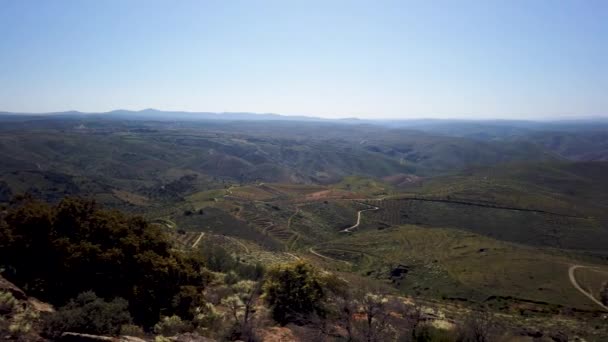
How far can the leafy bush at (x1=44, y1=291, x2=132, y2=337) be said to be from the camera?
12234mm

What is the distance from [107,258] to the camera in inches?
690

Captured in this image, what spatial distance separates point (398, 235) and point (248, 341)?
77.2 metres

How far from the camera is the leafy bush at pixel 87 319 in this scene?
12234 millimetres

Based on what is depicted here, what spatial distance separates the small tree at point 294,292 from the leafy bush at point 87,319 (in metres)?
8.65

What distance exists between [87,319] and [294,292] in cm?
1111

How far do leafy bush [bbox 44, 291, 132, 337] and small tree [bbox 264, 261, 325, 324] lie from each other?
8.65m

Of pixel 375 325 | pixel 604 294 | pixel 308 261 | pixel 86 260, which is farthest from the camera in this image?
pixel 604 294

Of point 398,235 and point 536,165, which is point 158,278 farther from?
point 536,165

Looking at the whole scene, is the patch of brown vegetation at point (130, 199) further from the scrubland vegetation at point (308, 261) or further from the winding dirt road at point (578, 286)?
the winding dirt road at point (578, 286)

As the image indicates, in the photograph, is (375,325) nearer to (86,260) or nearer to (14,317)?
(86,260)

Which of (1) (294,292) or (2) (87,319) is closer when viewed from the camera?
(2) (87,319)

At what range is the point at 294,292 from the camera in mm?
21531

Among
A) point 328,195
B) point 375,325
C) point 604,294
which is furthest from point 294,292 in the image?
point 328,195

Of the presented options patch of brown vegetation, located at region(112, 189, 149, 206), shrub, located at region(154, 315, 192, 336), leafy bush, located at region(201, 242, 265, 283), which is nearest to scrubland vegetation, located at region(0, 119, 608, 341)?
shrub, located at region(154, 315, 192, 336)
